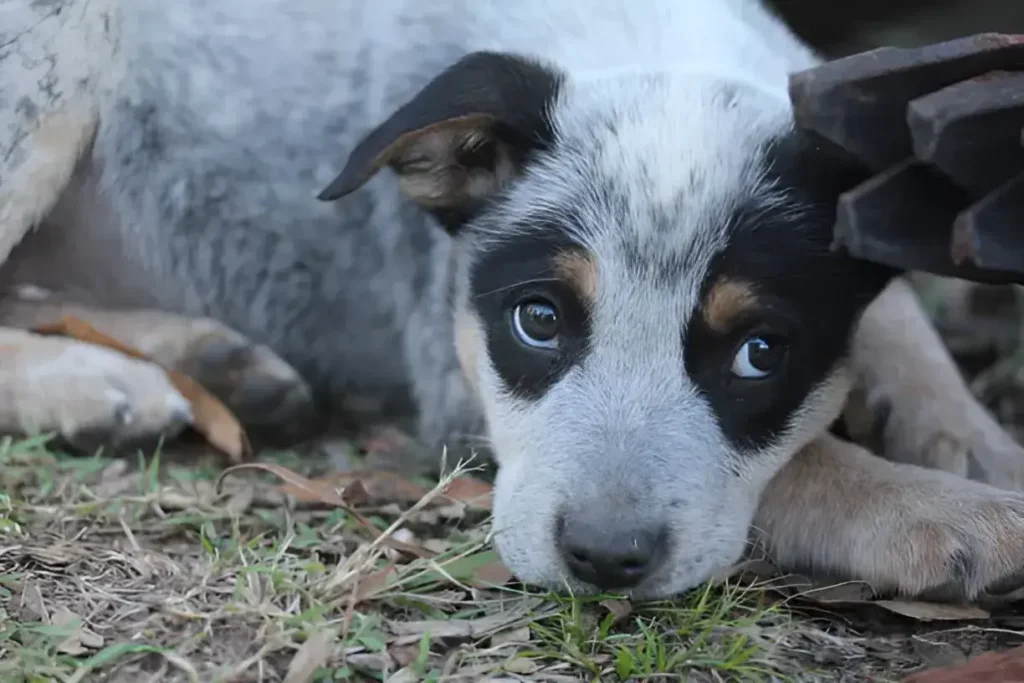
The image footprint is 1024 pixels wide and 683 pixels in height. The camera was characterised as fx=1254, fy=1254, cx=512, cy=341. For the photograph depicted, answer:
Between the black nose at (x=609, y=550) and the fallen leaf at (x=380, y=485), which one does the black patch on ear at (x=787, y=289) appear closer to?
the black nose at (x=609, y=550)

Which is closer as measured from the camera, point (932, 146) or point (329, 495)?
point (932, 146)

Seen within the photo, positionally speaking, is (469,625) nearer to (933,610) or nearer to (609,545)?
(609,545)

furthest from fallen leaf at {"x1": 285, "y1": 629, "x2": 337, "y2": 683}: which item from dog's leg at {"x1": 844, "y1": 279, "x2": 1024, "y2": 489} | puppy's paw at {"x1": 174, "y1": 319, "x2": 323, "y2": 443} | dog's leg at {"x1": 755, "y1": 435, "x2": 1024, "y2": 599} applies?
dog's leg at {"x1": 844, "y1": 279, "x2": 1024, "y2": 489}

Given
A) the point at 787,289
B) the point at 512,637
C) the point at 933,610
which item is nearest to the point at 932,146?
the point at 787,289

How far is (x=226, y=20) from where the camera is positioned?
370cm

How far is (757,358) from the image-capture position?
2504 millimetres

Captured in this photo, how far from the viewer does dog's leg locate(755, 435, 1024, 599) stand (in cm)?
240

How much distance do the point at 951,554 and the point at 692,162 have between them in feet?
3.03

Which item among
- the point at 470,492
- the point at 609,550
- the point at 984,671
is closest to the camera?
the point at 984,671

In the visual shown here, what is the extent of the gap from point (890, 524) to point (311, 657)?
118 centimetres

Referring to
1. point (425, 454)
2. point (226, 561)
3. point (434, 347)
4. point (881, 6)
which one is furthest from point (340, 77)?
Result: point (881, 6)

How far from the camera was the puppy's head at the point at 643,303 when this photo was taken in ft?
7.66

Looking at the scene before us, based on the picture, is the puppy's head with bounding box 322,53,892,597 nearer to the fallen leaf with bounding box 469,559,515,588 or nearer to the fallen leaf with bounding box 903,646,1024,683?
the fallen leaf with bounding box 469,559,515,588

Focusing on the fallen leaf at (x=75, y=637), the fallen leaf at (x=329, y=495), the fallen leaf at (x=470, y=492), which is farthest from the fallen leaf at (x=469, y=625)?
the fallen leaf at (x=75, y=637)
